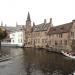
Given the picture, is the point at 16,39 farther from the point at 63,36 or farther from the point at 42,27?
the point at 63,36

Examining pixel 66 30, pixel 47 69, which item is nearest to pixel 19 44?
pixel 66 30

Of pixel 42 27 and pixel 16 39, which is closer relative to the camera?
pixel 42 27

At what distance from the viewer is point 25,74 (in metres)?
35.8

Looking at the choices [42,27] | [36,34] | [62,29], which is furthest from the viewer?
[36,34]

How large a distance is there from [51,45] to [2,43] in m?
37.6

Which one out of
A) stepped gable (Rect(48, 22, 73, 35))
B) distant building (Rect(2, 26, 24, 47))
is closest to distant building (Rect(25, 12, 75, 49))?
stepped gable (Rect(48, 22, 73, 35))

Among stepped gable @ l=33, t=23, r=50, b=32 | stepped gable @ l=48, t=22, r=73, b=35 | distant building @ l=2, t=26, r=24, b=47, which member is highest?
stepped gable @ l=33, t=23, r=50, b=32

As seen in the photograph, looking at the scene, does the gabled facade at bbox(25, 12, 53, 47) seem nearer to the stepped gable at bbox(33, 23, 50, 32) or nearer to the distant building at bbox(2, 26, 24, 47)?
the stepped gable at bbox(33, 23, 50, 32)

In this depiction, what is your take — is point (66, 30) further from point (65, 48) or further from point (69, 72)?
point (69, 72)

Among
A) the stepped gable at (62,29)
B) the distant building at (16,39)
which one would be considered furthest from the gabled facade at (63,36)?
the distant building at (16,39)

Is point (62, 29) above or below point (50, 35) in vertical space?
above

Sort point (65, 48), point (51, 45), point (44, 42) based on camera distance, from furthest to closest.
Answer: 1. point (44, 42)
2. point (51, 45)
3. point (65, 48)

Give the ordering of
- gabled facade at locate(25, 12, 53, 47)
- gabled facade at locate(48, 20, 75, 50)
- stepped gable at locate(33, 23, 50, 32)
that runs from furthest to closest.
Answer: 1. stepped gable at locate(33, 23, 50, 32)
2. gabled facade at locate(25, 12, 53, 47)
3. gabled facade at locate(48, 20, 75, 50)

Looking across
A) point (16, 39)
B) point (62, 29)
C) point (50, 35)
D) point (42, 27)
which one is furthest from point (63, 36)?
point (16, 39)
